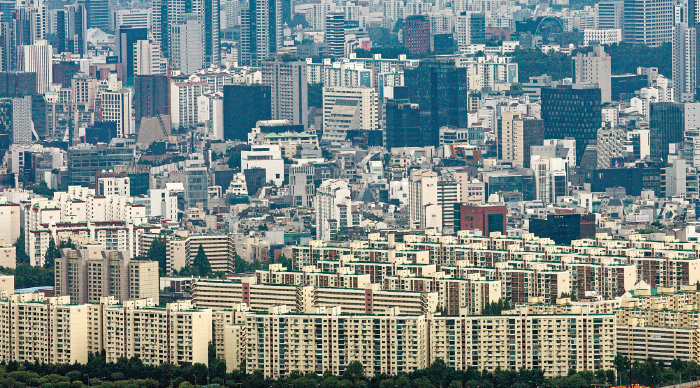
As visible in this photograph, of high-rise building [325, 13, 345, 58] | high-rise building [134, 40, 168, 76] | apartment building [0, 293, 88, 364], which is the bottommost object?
apartment building [0, 293, 88, 364]

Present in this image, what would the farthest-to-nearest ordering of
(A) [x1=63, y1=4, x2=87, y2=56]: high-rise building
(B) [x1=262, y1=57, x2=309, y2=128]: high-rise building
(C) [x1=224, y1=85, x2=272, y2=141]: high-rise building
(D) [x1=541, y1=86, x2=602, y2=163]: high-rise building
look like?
(A) [x1=63, y1=4, x2=87, y2=56]: high-rise building
(B) [x1=262, y1=57, x2=309, y2=128]: high-rise building
(C) [x1=224, y1=85, x2=272, y2=141]: high-rise building
(D) [x1=541, y1=86, x2=602, y2=163]: high-rise building

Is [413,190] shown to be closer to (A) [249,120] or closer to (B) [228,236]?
(B) [228,236]

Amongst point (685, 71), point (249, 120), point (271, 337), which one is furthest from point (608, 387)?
point (685, 71)

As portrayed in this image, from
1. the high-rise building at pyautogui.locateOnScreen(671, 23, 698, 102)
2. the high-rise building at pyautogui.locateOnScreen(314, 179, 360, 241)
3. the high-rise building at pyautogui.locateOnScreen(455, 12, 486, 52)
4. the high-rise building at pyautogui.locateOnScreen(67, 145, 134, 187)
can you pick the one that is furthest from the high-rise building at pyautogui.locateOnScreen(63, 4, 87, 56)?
the high-rise building at pyautogui.locateOnScreen(314, 179, 360, 241)

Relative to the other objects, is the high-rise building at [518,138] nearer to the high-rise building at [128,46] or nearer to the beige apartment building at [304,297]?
the high-rise building at [128,46]

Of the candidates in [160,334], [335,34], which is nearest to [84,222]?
[160,334]

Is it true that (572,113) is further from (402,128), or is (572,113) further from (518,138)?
(402,128)

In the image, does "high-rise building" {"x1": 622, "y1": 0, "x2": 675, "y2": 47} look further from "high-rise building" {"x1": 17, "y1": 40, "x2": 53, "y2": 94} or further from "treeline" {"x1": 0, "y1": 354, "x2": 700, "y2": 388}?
"treeline" {"x1": 0, "y1": 354, "x2": 700, "y2": 388}
